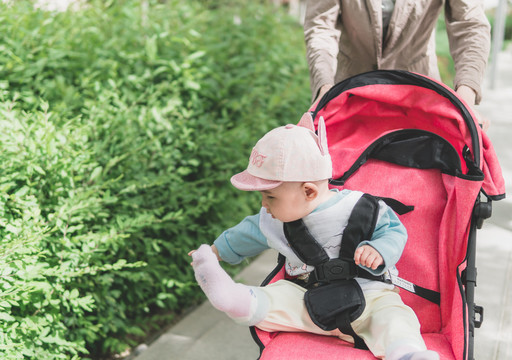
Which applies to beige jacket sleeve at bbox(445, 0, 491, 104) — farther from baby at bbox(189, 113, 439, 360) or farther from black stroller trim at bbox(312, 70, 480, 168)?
baby at bbox(189, 113, 439, 360)

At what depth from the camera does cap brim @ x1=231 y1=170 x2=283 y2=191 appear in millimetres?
1941

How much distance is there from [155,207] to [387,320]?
1745mm

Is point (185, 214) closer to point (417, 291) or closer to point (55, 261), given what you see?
point (55, 261)

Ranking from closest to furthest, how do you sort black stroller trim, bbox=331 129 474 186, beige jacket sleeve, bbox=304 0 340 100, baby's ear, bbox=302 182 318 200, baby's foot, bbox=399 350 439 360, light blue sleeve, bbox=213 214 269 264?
1. baby's foot, bbox=399 350 439 360
2. baby's ear, bbox=302 182 318 200
3. light blue sleeve, bbox=213 214 269 264
4. black stroller trim, bbox=331 129 474 186
5. beige jacket sleeve, bbox=304 0 340 100

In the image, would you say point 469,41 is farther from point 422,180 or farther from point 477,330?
point 477,330

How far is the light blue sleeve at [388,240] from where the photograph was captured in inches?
77.7

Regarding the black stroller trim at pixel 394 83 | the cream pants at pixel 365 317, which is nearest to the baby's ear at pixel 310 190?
the cream pants at pixel 365 317

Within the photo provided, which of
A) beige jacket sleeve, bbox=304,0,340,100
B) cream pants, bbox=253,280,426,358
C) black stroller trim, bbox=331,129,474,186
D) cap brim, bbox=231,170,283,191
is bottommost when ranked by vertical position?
cream pants, bbox=253,280,426,358

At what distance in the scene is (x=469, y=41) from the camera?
2602 mm

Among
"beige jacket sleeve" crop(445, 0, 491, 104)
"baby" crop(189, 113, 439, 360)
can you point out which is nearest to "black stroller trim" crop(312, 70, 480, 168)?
"beige jacket sleeve" crop(445, 0, 491, 104)

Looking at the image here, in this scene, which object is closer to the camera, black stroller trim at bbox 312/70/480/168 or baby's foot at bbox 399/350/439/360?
baby's foot at bbox 399/350/439/360

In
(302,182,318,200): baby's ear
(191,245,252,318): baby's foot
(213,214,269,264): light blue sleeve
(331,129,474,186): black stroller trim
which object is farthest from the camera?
(331,129,474,186): black stroller trim

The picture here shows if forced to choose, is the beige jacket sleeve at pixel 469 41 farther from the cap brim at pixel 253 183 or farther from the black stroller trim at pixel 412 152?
the cap brim at pixel 253 183

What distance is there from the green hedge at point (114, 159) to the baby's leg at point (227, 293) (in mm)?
795
